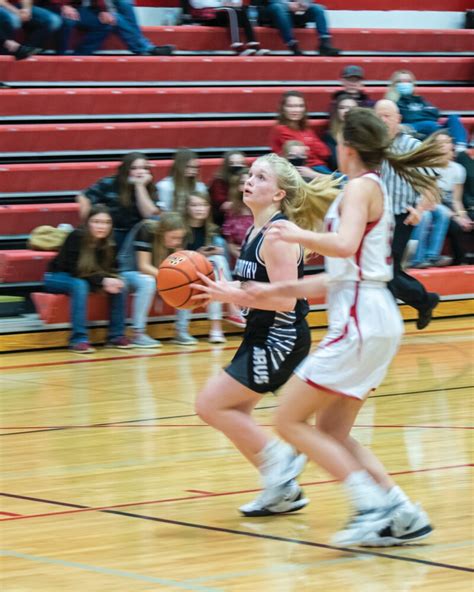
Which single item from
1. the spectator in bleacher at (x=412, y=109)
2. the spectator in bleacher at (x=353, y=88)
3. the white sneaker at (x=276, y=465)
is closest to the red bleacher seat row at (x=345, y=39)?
the spectator in bleacher at (x=353, y=88)

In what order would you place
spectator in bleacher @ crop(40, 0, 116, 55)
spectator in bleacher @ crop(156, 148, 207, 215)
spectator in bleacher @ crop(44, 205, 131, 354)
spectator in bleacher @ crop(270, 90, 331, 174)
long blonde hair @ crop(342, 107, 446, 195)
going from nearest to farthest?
long blonde hair @ crop(342, 107, 446, 195) → spectator in bleacher @ crop(44, 205, 131, 354) → spectator in bleacher @ crop(156, 148, 207, 215) → spectator in bleacher @ crop(270, 90, 331, 174) → spectator in bleacher @ crop(40, 0, 116, 55)

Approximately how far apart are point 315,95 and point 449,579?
33.5 feet

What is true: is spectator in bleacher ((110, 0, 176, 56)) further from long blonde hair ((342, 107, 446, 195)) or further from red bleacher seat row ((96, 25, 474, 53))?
long blonde hair ((342, 107, 446, 195))

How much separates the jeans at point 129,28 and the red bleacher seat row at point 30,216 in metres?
3.21

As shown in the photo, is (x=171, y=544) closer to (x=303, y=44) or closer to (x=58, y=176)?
(x=58, y=176)

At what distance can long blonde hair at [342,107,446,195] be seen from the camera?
4.41 meters

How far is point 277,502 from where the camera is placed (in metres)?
4.91

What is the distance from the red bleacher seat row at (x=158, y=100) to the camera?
1231 cm

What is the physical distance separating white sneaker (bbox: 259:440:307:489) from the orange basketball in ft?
2.16

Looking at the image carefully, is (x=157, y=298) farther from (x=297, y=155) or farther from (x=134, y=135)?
(x=134, y=135)

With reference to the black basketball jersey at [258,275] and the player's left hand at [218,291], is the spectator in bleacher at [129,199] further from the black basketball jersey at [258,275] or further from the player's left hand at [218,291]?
the player's left hand at [218,291]

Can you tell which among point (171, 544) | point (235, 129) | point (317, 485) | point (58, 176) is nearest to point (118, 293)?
point (58, 176)

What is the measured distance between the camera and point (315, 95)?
13.7m

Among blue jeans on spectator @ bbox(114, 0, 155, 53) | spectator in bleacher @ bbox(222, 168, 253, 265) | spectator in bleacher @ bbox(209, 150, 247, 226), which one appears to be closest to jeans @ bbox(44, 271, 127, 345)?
spectator in bleacher @ bbox(222, 168, 253, 265)
